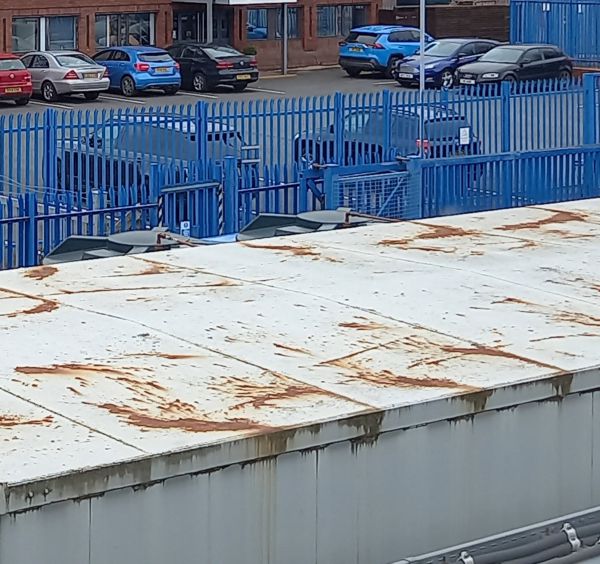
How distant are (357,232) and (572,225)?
155 cm

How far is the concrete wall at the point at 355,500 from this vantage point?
193 inches

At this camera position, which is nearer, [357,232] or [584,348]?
[584,348]

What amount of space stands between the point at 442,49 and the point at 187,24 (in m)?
9.04

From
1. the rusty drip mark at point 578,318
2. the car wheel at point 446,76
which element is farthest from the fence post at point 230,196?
the car wheel at point 446,76

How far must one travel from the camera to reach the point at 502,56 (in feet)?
128

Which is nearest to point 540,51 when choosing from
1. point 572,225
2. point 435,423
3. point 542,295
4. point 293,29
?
point 293,29

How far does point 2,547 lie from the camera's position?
4.74 meters

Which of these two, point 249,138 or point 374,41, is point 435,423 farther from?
point 374,41

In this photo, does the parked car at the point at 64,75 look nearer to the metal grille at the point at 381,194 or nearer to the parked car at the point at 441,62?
the parked car at the point at 441,62

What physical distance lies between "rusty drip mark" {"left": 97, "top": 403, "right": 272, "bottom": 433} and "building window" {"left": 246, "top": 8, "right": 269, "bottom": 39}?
140ft

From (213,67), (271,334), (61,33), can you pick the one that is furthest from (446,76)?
(271,334)

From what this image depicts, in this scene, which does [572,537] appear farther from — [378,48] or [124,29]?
[124,29]

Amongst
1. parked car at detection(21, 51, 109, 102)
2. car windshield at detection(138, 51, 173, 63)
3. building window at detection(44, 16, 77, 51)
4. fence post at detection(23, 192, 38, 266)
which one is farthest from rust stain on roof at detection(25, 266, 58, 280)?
building window at detection(44, 16, 77, 51)

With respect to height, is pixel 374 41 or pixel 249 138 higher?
pixel 374 41
